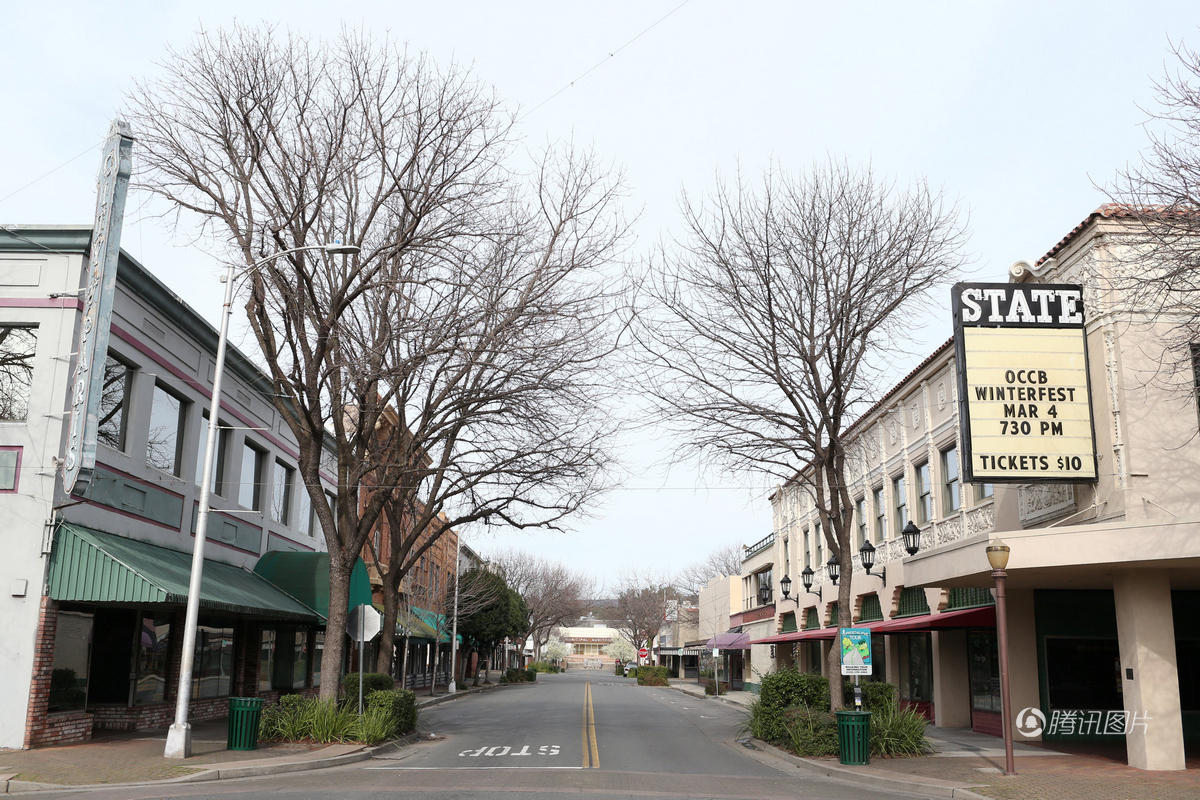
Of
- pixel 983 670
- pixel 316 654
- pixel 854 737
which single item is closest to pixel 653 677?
pixel 316 654

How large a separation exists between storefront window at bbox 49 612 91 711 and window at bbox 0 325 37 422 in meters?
3.64

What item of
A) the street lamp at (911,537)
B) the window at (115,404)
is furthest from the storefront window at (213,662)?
the street lamp at (911,537)

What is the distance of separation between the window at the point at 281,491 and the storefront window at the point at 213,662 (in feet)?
14.9

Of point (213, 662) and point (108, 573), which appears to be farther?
point (213, 662)

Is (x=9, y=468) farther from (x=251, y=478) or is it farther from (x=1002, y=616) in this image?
(x=1002, y=616)

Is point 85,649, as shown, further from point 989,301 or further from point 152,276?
point 989,301

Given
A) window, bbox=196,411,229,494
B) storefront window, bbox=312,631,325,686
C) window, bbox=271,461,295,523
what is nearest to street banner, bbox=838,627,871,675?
window, bbox=196,411,229,494

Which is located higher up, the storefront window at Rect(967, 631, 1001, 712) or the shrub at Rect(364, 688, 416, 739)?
the storefront window at Rect(967, 631, 1001, 712)

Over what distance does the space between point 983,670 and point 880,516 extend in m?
8.29

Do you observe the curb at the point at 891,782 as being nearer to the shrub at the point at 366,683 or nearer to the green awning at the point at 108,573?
the shrub at the point at 366,683

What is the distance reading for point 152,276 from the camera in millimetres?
18875

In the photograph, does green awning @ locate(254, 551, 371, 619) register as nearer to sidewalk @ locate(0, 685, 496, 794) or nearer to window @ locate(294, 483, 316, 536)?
window @ locate(294, 483, 316, 536)

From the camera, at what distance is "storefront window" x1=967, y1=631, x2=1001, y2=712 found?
23.6 meters

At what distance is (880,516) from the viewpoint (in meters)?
32.3
